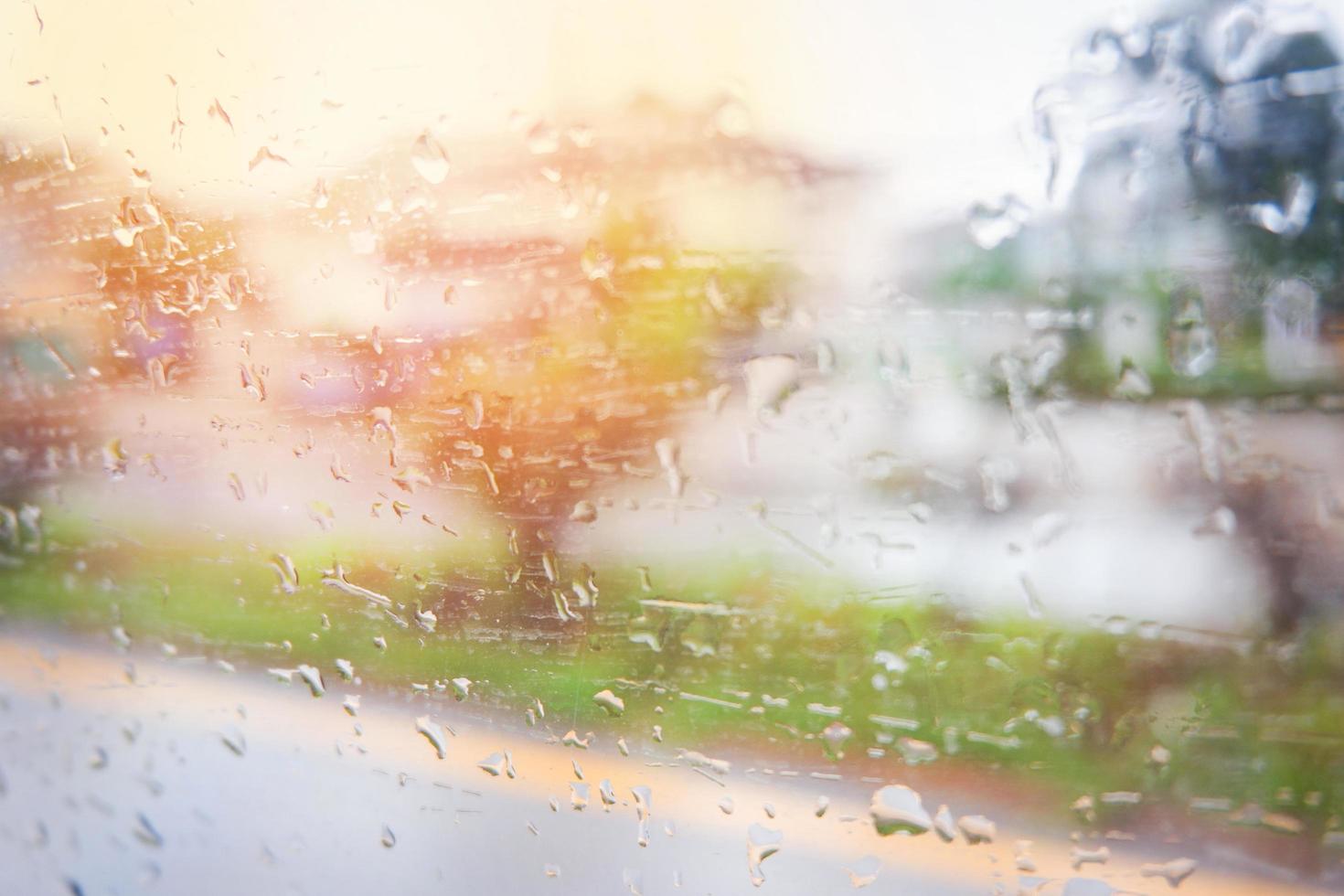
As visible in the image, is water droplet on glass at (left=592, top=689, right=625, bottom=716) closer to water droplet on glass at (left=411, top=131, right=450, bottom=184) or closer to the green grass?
the green grass

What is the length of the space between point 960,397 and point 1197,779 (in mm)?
265

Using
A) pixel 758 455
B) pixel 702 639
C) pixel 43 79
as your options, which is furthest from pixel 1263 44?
pixel 43 79

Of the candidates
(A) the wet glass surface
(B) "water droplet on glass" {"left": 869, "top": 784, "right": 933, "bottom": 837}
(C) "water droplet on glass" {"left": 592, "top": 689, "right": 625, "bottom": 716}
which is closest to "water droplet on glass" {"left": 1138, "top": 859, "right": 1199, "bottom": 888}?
(A) the wet glass surface

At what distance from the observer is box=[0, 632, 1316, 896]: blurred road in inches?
25.4

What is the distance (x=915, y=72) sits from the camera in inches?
23.2

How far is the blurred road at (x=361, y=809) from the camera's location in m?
0.64

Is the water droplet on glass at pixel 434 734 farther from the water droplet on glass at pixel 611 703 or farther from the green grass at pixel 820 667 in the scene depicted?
the water droplet on glass at pixel 611 703

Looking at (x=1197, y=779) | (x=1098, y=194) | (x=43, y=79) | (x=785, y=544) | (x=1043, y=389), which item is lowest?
(x=1197, y=779)

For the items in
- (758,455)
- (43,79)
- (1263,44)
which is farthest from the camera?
(43,79)

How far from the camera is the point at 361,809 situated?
0.78 meters

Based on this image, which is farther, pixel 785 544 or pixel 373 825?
pixel 373 825

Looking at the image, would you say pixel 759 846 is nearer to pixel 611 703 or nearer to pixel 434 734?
pixel 611 703

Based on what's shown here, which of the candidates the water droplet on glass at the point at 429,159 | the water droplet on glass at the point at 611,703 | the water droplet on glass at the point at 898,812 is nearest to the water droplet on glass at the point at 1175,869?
the water droplet on glass at the point at 898,812

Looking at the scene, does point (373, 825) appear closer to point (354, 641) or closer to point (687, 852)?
point (354, 641)
